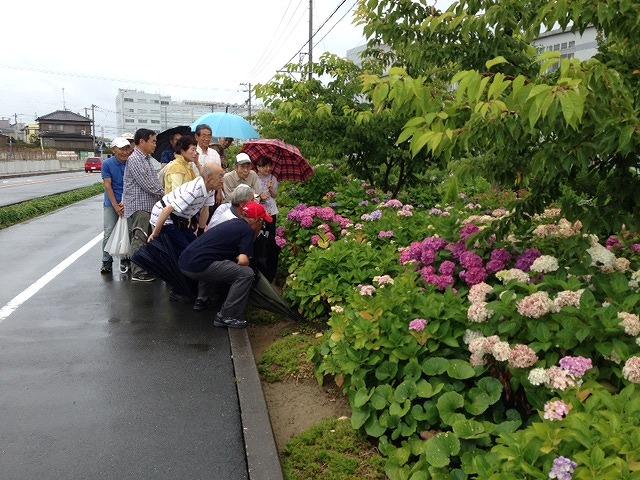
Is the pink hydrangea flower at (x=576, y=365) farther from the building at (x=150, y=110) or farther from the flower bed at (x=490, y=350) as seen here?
the building at (x=150, y=110)

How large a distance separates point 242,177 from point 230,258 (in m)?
1.77

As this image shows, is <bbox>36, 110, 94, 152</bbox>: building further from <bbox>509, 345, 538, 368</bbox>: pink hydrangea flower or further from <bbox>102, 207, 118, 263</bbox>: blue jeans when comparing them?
<bbox>509, 345, 538, 368</bbox>: pink hydrangea flower

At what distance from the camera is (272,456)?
10.8 feet

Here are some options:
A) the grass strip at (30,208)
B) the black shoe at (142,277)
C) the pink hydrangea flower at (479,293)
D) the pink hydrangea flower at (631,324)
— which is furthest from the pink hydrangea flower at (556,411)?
the grass strip at (30,208)

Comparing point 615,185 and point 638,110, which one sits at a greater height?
point 638,110

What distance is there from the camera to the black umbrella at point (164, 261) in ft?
20.0

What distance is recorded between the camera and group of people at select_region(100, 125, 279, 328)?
542cm

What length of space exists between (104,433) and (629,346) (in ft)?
9.60

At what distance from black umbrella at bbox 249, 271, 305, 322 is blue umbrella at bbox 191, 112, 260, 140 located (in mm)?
6879

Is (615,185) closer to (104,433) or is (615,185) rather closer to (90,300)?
(104,433)

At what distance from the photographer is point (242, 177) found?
703 centimetres

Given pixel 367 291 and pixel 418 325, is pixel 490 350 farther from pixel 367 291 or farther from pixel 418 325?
pixel 367 291

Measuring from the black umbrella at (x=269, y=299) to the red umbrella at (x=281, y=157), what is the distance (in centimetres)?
225

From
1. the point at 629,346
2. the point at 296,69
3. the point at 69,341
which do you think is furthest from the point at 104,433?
the point at 296,69
